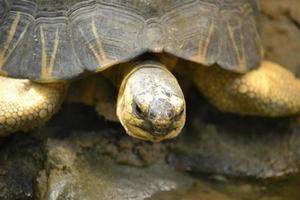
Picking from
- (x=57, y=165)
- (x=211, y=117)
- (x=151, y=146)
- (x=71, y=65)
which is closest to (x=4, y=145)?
(x=57, y=165)

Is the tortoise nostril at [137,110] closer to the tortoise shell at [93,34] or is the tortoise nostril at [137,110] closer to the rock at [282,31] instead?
the tortoise shell at [93,34]

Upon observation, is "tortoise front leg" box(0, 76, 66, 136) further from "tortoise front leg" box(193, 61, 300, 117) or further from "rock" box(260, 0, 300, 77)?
"rock" box(260, 0, 300, 77)

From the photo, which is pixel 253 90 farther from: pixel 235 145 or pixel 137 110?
pixel 137 110

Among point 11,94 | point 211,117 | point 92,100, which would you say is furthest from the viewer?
point 211,117

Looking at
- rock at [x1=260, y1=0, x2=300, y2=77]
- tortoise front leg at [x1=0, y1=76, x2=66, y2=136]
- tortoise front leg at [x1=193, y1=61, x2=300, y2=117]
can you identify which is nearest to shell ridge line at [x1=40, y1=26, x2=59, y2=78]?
tortoise front leg at [x1=0, y1=76, x2=66, y2=136]

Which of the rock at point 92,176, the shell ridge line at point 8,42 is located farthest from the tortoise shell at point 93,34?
the rock at point 92,176

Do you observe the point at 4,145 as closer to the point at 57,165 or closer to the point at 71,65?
the point at 57,165
